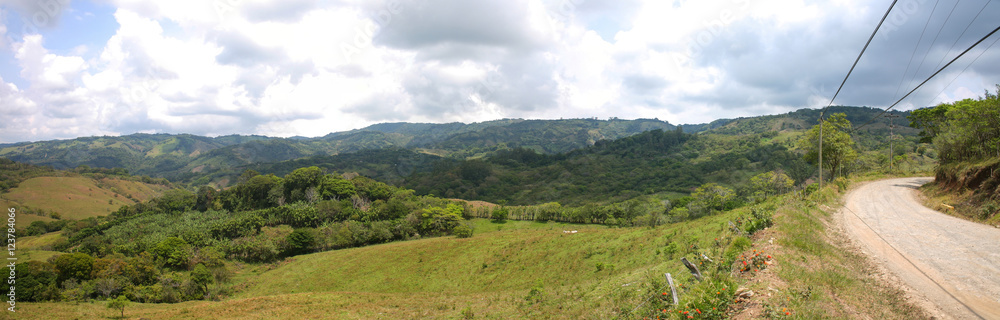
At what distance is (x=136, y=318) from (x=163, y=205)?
117442 millimetres

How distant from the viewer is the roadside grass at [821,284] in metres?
9.24

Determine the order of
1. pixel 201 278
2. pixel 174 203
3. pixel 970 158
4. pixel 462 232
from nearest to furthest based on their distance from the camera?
pixel 970 158, pixel 201 278, pixel 462 232, pixel 174 203

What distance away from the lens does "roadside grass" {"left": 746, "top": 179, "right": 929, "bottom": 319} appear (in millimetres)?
9242

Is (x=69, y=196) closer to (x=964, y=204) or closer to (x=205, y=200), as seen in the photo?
(x=205, y=200)

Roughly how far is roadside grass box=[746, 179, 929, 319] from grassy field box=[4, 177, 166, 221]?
580 ft

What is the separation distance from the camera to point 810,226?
17734mm

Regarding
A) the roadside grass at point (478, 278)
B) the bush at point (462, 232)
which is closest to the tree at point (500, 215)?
the bush at point (462, 232)

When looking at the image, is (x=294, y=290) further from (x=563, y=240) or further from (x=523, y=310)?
(x=523, y=310)

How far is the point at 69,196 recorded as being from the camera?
495 ft

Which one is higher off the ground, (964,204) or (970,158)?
(970,158)

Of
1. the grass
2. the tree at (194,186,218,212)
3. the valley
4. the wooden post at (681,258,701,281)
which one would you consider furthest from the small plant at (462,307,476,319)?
the tree at (194,186,218,212)

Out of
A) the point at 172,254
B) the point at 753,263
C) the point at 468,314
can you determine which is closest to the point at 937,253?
the point at 753,263

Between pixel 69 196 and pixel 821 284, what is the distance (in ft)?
742

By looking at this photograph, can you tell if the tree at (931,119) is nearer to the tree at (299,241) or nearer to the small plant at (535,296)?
the small plant at (535,296)
